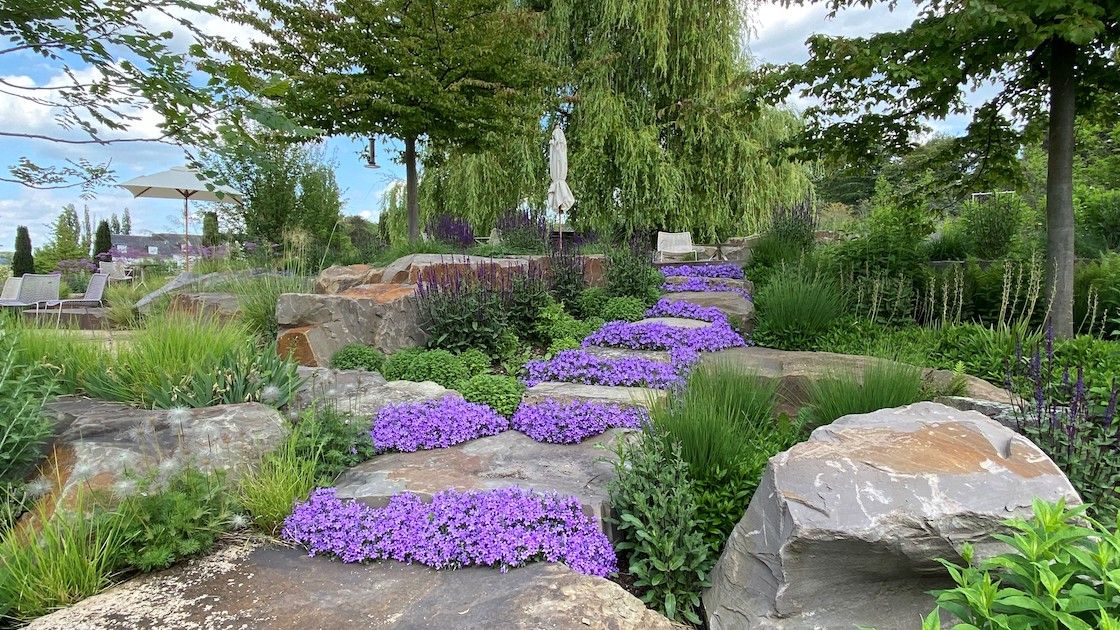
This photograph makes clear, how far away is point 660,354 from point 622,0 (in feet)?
38.6

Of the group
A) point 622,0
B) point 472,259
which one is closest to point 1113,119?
point 472,259

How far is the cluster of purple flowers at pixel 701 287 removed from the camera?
27.4ft

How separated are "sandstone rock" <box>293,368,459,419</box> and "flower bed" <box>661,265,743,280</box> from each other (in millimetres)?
5374

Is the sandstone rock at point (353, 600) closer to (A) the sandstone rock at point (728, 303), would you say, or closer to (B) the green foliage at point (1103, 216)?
(A) the sandstone rock at point (728, 303)

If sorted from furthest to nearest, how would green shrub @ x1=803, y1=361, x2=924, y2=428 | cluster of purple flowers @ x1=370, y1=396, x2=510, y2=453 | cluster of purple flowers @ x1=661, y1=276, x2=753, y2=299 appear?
cluster of purple flowers @ x1=661, y1=276, x2=753, y2=299, cluster of purple flowers @ x1=370, y1=396, x2=510, y2=453, green shrub @ x1=803, y1=361, x2=924, y2=428

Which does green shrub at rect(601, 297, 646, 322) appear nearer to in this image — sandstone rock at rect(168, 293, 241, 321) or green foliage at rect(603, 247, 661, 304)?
green foliage at rect(603, 247, 661, 304)

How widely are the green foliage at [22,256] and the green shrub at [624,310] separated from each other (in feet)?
65.0

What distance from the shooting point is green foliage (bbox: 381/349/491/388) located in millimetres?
5328

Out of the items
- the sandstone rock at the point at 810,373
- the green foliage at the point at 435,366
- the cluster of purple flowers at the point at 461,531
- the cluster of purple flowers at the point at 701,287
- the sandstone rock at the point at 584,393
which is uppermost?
the cluster of purple flowers at the point at 701,287

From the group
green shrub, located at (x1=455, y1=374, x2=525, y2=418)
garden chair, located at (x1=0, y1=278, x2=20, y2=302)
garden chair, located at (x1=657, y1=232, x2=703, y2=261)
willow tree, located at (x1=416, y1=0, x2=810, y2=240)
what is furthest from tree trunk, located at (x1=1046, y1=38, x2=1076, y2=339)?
garden chair, located at (x1=0, y1=278, x2=20, y2=302)

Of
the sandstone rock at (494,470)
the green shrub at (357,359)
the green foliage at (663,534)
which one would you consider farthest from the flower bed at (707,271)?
the green foliage at (663,534)

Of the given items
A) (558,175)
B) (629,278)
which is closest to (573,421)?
(629,278)

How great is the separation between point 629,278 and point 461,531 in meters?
5.50

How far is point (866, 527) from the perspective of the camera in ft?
7.48
